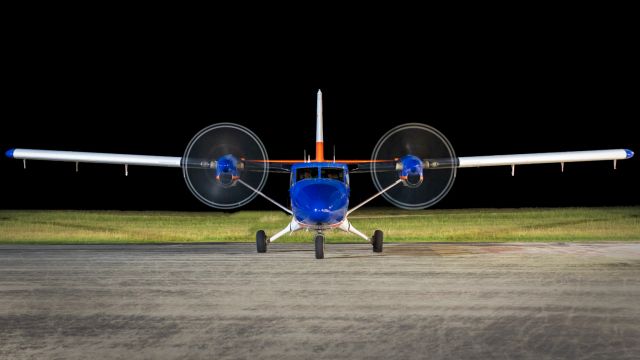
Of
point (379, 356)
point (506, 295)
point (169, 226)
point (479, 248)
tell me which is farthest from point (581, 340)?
point (169, 226)

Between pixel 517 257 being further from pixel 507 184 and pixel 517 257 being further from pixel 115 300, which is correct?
pixel 507 184

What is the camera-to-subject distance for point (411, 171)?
27.1 metres

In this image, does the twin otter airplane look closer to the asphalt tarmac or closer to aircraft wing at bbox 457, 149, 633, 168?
aircraft wing at bbox 457, 149, 633, 168

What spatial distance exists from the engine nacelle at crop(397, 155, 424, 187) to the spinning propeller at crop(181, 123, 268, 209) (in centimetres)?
478

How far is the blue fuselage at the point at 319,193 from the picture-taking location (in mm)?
22625

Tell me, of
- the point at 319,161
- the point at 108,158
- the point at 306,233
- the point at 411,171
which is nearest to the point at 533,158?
the point at 411,171

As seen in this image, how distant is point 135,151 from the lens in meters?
80.2

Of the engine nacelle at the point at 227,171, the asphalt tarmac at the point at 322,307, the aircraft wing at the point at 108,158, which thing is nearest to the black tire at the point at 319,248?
the asphalt tarmac at the point at 322,307

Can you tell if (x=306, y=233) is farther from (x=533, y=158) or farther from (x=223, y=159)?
(x=533, y=158)

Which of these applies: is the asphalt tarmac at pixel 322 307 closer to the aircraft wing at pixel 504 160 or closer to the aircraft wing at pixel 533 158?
the aircraft wing at pixel 504 160

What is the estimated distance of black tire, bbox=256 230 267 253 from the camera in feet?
80.3

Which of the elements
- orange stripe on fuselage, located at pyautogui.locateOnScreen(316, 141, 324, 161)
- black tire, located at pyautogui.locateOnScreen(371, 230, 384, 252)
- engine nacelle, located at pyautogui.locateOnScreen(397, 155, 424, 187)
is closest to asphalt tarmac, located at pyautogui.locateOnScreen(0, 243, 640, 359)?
black tire, located at pyautogui.locateOnScreen(371, 230, 384, 252)

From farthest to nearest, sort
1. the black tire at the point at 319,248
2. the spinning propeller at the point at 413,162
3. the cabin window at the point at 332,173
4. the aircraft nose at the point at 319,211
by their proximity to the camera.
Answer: the spinning propeller at the point at 413,162
the cabin window at the point at 332,173
the aircraft nose at the point at 319,211
the black tire at the point at 319,248

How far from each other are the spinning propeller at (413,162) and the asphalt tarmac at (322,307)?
5.08 metres
